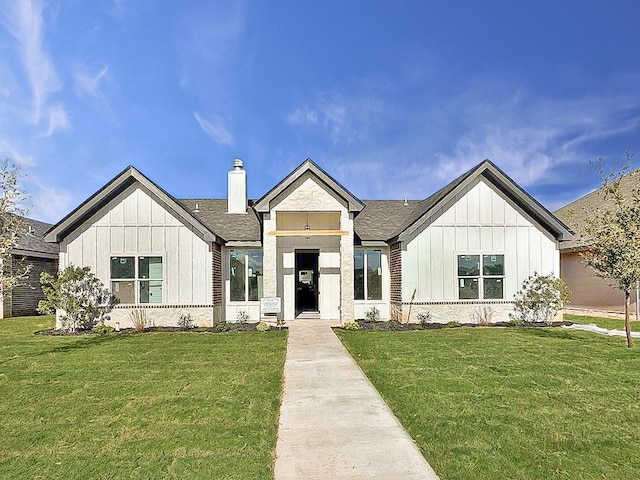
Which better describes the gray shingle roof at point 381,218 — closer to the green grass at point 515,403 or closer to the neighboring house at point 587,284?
the green grass at point 515,403

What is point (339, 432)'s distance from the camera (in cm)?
513

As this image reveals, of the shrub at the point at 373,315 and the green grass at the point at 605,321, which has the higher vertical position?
the shrub at the point at 373,315

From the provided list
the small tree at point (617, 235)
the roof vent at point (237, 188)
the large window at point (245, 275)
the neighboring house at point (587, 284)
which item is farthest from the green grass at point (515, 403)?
the roof vent at point (237, 188)

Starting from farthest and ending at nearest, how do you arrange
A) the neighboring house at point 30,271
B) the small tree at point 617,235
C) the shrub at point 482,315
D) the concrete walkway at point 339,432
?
1. the neighboring house at point 30,271
2. the shrub at point 482,315
3. the small tree at point 617,235
4. the concrete walkway at point 339,432

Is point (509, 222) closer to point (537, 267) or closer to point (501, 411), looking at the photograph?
point (537, 267)

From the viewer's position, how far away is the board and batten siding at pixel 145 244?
14.7 m

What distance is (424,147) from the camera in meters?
23.5

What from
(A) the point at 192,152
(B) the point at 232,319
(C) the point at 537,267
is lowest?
(B) the point at 232,319

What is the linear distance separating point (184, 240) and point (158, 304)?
2451mm

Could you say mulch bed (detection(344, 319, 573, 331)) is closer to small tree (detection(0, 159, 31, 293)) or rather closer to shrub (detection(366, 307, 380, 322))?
shrub (detection(366, 307, 380, 322))

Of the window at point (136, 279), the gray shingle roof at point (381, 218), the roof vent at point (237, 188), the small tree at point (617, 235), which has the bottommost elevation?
the window at point (136, 279)

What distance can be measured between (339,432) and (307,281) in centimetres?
1223

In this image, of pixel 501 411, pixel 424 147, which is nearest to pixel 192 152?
pixel 424 147

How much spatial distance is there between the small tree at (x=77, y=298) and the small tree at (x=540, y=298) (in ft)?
49.2
